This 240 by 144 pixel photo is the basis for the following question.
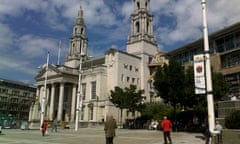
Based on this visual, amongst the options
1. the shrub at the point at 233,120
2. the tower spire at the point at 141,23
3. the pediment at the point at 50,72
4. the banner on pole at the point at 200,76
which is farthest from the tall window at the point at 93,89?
the banner on pole at the point at 200,76

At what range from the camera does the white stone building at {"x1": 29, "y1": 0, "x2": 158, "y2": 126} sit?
232 ft

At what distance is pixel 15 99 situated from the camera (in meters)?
114

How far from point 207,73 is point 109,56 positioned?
61.4 metres

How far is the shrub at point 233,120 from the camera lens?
62.3 feet

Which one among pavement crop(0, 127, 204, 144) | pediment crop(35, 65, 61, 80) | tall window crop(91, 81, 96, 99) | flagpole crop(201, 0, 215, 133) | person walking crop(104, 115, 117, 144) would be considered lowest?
pavement crop(0, 127, 204, 144)

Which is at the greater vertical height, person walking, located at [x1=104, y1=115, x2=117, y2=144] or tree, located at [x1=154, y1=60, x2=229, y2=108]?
tree, located at [x1=154, y1=60, x2=229, y2=108]

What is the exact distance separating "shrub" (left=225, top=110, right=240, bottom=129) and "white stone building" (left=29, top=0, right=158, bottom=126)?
159 ft

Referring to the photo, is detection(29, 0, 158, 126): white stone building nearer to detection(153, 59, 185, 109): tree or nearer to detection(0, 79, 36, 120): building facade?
detection(0, 79, 36, 120): building facade

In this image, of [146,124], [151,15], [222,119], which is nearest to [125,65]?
[151,15]

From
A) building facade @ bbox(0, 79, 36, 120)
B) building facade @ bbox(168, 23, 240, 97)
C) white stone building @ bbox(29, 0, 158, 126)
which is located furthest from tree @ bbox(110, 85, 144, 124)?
building facade @ bbox(0, 79, 36, 120)

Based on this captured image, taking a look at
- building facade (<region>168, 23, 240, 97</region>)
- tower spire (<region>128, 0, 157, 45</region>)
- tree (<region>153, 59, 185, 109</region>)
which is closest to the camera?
tree (<region>153, 59, 185, 109</region>)

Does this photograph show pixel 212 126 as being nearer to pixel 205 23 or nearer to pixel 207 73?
pixel 207 73

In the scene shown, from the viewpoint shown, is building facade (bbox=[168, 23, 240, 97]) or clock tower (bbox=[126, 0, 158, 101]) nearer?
building facade (bbox=[168, 23, 240, 97])

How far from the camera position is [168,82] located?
109ft
